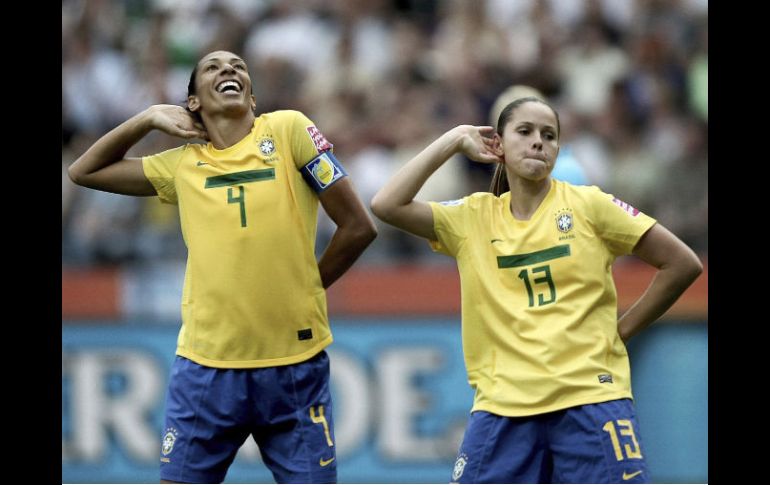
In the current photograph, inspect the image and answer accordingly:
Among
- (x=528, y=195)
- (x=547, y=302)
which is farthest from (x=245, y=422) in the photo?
(x=528, y=195)

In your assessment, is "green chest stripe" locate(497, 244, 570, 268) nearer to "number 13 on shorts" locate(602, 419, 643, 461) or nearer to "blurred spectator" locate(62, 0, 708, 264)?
"number 13 on shorts" locate(602, 419, 643, 461)

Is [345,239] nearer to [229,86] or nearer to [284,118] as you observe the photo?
[284,118]

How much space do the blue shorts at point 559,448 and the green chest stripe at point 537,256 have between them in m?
0.65

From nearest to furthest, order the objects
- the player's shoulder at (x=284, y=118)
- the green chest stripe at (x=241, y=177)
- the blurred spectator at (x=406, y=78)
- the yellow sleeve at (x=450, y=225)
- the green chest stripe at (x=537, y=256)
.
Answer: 1. the green chest stripe at (x=537, y=256)
2. the yellow sleeve at (x=450, y=225)
3. the green chest stripe at (x=241, y=177)
4. the player's shoulder at (x=284, y=118)
5. the blurred spectator at (x=406, y=78)

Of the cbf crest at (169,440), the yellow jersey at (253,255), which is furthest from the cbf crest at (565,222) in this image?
the cbf crest at (169,440)

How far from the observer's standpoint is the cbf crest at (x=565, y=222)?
5.41m

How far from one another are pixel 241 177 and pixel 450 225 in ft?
3.20

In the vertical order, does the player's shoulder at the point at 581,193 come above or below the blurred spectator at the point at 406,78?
below

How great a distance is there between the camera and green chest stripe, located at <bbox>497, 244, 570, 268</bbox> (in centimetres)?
537

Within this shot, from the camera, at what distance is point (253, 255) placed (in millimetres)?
5617

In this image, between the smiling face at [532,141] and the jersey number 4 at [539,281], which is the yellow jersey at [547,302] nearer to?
the jersey number 4 at [539,281]

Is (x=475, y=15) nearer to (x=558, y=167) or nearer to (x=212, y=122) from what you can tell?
(x=558, y=167)

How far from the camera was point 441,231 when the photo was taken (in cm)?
562

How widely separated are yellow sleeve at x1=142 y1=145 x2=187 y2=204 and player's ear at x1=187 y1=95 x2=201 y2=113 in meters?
0.19
